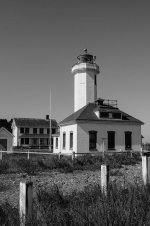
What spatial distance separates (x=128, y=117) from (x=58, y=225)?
26.6m

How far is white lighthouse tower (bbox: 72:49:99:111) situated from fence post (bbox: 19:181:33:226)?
99.2 ft

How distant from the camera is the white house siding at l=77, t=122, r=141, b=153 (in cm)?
2742

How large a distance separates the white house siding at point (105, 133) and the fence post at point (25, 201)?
2335 cm

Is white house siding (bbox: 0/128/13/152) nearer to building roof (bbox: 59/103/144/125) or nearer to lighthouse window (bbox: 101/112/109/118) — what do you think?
building roof (bbox: 59/103/144/125)

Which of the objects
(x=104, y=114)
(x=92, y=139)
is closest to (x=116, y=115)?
(x=104, y=114)

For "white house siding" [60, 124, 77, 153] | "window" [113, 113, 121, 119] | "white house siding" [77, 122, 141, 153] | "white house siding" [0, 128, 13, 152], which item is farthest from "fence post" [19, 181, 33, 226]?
"white house siding" [0, 128, 13, 152]

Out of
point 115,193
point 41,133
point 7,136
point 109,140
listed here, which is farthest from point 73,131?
point 41,133

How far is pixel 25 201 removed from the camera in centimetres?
385

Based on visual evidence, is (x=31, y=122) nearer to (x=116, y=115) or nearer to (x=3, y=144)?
(x=3, y=144)

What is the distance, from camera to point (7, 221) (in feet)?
14.1

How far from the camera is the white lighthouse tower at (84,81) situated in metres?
34.3

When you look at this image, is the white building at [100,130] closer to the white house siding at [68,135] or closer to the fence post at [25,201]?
the white house siding at [68,135]

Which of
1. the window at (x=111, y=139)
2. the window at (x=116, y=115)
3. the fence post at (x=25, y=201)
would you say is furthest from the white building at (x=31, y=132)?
the fence post at (x=25, y=201)

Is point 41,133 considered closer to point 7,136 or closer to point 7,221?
point 7,136
